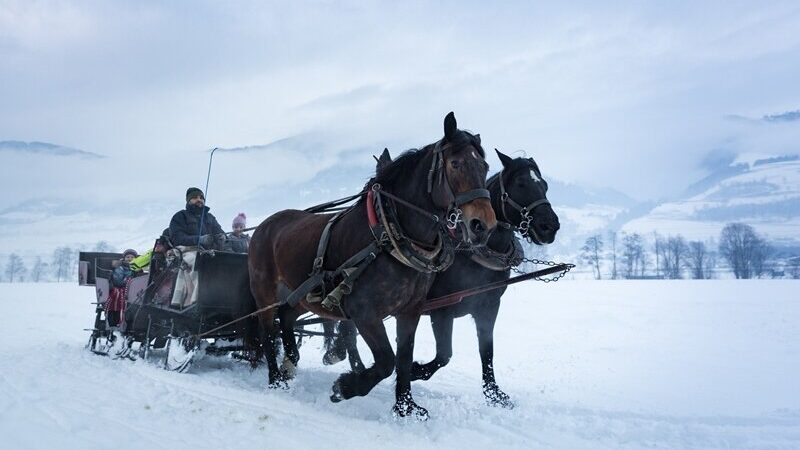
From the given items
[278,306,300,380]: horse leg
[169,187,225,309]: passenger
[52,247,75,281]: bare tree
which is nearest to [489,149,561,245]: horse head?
[278,306,300,380]: horse leg

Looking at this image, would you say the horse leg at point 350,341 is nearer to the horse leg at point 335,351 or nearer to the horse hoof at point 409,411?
the horse leg at point 335,351

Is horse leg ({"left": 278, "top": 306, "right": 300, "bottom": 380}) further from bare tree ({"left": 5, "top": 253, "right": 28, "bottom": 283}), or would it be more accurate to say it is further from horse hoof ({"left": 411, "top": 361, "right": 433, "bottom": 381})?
bare tree ({"left": 5, "top": 253, "right": 28, "bottom": 283})

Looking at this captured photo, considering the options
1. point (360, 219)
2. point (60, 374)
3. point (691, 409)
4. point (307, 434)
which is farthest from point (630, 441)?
point (60, 374)

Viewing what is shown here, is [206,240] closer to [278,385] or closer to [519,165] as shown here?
[278,385]

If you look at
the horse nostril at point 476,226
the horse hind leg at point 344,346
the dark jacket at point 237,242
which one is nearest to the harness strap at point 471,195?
the horse nostril at point 476,226

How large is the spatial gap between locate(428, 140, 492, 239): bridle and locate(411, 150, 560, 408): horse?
1.66 meters

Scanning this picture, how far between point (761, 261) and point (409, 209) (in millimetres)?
109849

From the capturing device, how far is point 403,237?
5.04 metres

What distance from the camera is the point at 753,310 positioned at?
722 inches

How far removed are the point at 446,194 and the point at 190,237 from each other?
5.28 m

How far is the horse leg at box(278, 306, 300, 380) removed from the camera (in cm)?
718

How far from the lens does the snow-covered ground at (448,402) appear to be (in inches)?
186

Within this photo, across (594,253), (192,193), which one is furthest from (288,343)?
(594,253)

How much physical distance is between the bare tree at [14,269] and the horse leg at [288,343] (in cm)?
15128
